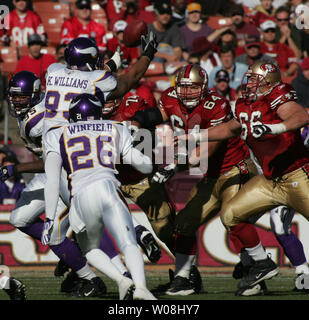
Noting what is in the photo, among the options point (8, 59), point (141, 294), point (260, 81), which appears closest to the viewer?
point (141, 294)

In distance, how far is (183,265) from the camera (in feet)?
21.6

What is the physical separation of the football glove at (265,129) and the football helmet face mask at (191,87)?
108 centimetres

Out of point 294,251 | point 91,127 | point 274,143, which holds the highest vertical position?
point 91,127

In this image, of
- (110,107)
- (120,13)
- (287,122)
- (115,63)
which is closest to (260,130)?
(287,122)

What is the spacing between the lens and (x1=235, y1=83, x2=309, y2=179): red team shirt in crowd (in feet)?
20.3

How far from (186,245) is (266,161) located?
1065 mm

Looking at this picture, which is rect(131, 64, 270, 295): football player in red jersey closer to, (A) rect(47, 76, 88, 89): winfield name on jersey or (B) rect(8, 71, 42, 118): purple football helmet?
(A) rect(47, 76, 88, 89): winfield name on jersey

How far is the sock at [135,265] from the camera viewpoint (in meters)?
5.05

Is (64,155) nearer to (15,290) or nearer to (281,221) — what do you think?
(15,290)

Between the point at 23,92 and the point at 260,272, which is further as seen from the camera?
the point at 23,92

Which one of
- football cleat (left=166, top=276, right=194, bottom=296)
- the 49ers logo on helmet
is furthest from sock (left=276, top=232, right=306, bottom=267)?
the 49ers logo on helmet

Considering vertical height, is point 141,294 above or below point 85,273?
above

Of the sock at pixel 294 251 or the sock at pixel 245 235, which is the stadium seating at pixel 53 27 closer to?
the sock at pixel 294 251
